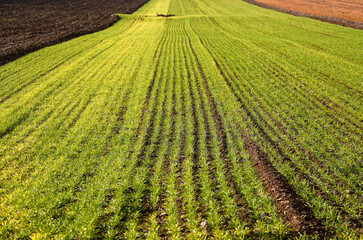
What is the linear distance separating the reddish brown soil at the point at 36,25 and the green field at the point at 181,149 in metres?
7.25

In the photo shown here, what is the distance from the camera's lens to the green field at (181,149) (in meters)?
5.99

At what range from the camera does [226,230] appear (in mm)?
5703

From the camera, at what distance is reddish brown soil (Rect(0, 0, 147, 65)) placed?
25730 mm

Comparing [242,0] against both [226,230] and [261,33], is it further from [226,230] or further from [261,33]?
[226,230]

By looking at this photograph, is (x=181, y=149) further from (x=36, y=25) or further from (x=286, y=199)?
(x=36, y=25)

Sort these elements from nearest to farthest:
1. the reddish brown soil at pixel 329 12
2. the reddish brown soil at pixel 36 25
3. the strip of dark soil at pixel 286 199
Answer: the strip of dark soil at pixel 286 199
the reddish brown soil at pixel 36 25
the reddish brown soil at pixel 329 12

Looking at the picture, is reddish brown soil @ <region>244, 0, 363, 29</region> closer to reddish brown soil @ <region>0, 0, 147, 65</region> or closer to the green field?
the green field

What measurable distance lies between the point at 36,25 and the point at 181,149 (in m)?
42.0

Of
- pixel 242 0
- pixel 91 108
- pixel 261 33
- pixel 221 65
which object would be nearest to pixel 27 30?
pixel 91 108

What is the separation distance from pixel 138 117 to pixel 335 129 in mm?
10889

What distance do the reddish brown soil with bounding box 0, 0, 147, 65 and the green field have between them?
7.25 metres

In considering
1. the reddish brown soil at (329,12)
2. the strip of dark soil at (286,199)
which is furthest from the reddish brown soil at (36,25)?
the reddish brown soil at (329,12)

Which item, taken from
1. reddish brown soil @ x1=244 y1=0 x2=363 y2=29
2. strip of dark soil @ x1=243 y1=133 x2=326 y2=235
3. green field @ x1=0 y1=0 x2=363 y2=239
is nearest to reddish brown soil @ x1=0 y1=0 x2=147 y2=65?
green field @ x1=0 y1=0 x2=363 y2=239

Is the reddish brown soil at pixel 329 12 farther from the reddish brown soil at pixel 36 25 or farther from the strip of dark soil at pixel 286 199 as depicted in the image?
the strip of dark soil at pixel 286 199
